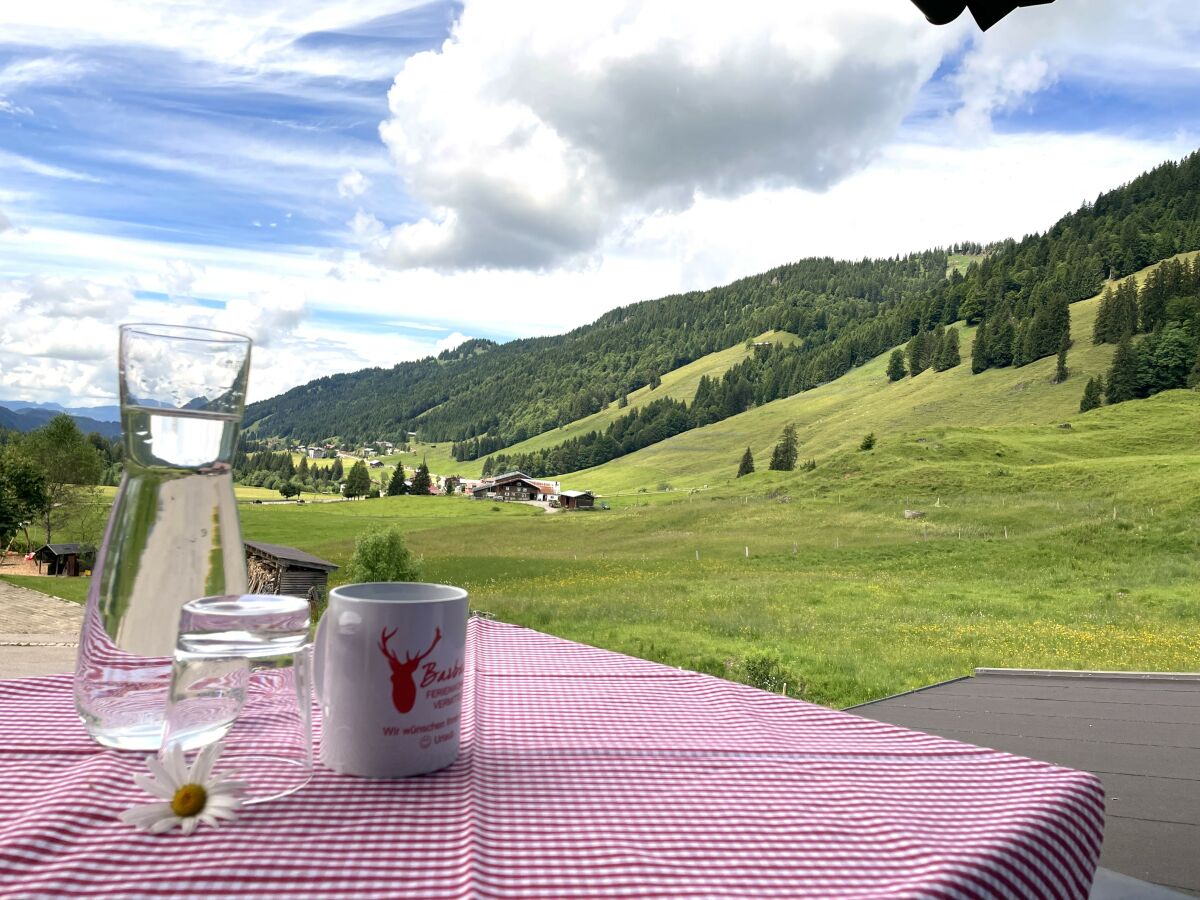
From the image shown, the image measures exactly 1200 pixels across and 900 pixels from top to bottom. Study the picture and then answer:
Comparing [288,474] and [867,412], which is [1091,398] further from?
[288,474]

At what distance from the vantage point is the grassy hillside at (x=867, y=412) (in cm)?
7725

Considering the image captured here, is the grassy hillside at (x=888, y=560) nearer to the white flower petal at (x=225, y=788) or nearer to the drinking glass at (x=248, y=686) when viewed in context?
the drinking glass at (x=248, y=686)

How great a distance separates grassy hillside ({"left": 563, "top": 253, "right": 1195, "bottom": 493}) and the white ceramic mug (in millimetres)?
59916

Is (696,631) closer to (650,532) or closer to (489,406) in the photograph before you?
(650,532)

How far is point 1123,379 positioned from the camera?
227ft

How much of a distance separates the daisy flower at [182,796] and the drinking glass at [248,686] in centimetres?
5

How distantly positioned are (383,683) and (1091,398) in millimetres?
80233

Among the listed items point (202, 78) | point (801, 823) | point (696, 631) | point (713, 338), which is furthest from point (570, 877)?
point (713, 338)

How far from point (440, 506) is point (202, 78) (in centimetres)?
3841

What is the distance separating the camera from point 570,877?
0.70 m

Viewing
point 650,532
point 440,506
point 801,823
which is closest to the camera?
point 801,823

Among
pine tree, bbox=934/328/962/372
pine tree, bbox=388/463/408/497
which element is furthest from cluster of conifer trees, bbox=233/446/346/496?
pine tree, bbox=934/328/962/372

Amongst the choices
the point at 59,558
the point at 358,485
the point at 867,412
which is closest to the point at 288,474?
the point at 358,485

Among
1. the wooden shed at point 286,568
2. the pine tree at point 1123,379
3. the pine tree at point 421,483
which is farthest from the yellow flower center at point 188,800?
the pine tree at point 421,483
